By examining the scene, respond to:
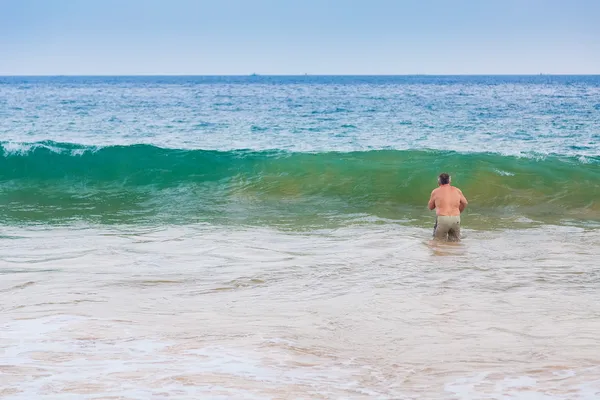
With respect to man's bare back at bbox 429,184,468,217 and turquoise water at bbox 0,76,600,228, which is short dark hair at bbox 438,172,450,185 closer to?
man's bare back at bbox 429,184,468,217

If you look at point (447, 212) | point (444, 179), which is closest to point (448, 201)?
point (447, 212)

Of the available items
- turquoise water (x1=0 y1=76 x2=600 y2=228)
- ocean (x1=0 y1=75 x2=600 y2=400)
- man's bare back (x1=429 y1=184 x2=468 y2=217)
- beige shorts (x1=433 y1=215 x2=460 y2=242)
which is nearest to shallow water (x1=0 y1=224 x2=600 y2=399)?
ocean (x1=0 y1=75 x2=600 y2=400)

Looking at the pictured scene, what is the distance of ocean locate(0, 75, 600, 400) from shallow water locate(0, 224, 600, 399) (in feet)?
0.08

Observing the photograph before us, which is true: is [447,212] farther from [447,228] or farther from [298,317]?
[298,317]

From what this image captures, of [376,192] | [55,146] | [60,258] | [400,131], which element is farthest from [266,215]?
[400,131]

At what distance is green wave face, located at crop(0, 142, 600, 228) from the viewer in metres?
12.9

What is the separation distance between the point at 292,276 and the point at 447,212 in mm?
3096

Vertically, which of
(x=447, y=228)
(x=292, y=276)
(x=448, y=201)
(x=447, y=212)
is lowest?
(x=292, y=276)

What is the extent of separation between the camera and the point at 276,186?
1633cm

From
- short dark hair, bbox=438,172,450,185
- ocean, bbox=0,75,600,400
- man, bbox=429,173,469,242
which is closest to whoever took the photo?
ocean, bbox=0,75,600,400

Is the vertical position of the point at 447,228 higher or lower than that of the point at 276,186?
higher

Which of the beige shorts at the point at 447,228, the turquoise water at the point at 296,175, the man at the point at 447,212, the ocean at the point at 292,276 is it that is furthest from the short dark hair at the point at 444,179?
the turquoise water at the point at 296,175

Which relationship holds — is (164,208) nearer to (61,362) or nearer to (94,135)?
(61,362)

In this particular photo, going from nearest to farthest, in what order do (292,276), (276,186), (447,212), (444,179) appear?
(292,276) < (447,212) < (444,179) < (276,186)
